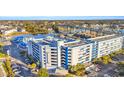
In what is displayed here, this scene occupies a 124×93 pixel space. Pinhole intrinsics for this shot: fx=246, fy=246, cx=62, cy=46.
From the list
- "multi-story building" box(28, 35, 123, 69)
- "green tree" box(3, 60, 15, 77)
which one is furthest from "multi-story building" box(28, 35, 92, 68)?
"green tree" box(3, 60, 15, 77)

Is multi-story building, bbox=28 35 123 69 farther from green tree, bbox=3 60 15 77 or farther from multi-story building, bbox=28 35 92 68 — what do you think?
green tree, bbox=3 60 15 77

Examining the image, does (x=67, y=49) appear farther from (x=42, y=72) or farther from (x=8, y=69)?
(x=8, y=69)

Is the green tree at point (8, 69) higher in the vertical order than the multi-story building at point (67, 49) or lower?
lower

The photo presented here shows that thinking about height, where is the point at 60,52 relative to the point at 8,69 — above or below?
above

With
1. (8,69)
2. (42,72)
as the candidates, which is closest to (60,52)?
(42,72)

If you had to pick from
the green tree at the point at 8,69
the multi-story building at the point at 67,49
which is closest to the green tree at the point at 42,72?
the multi-story building at the point at 67,49

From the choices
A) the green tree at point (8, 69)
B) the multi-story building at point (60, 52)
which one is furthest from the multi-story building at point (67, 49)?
the green tree at point (8, 69)

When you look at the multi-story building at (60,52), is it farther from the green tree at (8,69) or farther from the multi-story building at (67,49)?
the green tree at (8,69)

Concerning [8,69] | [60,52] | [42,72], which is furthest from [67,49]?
[8,69]

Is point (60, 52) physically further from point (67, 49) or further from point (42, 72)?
point (42, 72)

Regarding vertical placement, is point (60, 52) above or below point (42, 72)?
above
